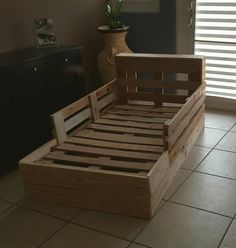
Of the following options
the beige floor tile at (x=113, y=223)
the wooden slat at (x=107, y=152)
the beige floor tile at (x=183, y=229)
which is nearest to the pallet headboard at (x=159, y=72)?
the wooden slat at (x=107, y=152)

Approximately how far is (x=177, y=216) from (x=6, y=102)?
1.27m

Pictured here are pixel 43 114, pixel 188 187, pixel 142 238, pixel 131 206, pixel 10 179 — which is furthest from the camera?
pixel 43 114

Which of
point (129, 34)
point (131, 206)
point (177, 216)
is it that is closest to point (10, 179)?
point (131, 206)

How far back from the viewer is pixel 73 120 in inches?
101

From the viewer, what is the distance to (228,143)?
9.19 ft

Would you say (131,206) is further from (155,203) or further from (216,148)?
(216,148)

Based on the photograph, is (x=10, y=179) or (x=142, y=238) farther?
(x=10, y=179)

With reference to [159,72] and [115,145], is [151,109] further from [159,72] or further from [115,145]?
[115,145]

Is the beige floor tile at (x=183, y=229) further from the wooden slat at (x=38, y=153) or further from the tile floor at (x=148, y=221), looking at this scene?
the wooden slat at (x=38, y=153)

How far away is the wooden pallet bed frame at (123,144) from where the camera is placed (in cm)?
201

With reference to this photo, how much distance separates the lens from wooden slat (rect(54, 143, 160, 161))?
7.26 ft

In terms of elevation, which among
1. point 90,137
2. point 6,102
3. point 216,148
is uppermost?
point 6,102

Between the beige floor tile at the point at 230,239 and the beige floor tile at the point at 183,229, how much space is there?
3cm

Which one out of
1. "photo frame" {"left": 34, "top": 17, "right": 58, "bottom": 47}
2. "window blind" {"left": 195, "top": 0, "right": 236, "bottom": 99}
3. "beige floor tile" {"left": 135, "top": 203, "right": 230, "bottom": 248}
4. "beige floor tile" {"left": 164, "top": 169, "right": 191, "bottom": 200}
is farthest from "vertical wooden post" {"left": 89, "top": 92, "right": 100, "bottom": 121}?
"window blind" {"left": 195, "top": 0, "right": 236, "bottom": 99}
